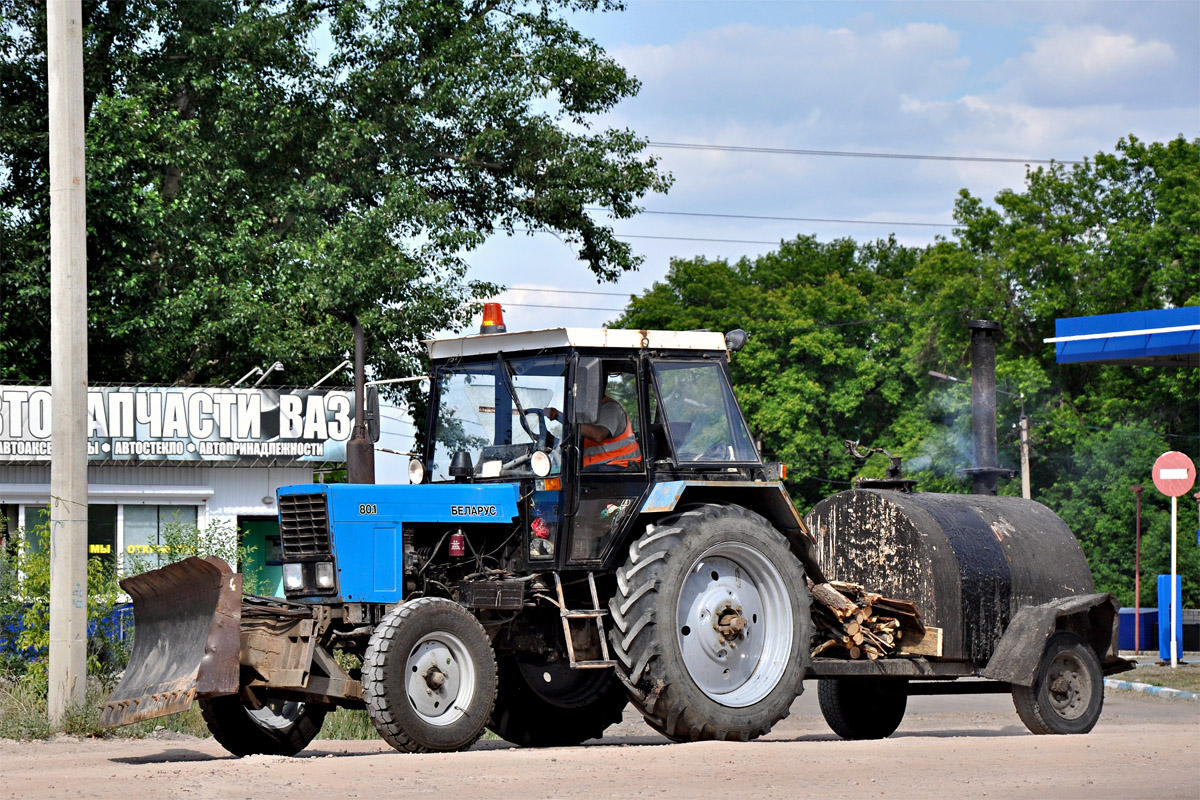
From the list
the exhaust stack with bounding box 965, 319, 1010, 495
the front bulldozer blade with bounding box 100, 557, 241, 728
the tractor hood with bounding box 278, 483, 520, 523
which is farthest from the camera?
the exhaust stack with bounding box 965, 319, 1010, 495

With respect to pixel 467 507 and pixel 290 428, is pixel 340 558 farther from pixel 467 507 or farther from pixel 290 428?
pixel 290 428

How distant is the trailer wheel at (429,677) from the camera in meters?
10.0

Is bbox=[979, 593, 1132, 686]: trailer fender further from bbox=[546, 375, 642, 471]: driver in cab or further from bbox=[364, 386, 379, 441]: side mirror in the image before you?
bbox=[364, 386, 379, 441]: side mirror

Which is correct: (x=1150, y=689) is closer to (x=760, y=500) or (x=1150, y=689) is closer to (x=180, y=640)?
(x=760, y=500)

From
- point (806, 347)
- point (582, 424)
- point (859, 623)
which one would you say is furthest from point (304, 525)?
point (806, 347)

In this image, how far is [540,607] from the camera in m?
11.2

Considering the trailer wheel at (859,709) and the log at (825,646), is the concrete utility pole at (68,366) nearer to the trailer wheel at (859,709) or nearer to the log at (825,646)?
the log at (825,646)

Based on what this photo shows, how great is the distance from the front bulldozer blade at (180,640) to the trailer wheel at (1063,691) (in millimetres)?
6369

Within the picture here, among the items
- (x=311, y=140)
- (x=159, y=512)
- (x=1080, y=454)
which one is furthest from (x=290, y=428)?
(x=1080, y=454)

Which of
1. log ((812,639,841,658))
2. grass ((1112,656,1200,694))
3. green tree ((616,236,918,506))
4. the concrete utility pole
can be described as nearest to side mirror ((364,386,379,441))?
the concrete utility pole

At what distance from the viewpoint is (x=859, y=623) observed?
1231 cm

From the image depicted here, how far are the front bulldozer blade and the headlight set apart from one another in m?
0.69

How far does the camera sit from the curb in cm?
1847

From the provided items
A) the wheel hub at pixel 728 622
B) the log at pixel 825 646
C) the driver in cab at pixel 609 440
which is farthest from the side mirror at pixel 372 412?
the log at pixel 825 646
